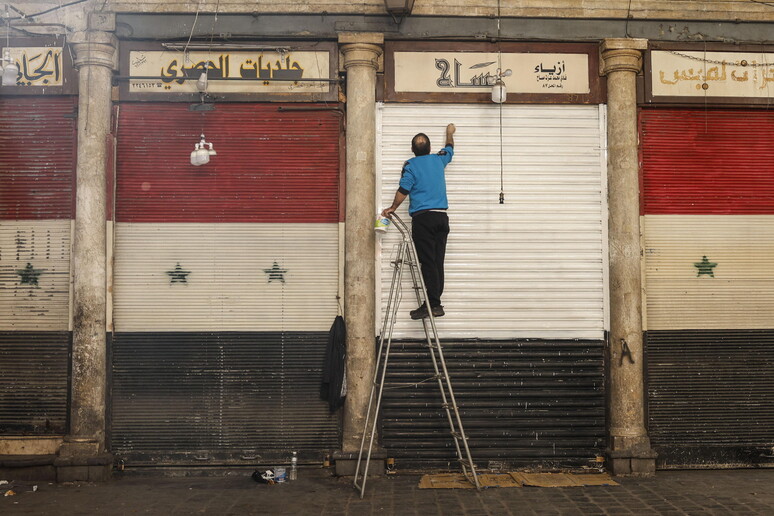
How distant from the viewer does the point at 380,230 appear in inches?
285

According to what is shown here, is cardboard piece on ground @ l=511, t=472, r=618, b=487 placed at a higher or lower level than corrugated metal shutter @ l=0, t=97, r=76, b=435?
lower

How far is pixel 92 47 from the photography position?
744 centimetres

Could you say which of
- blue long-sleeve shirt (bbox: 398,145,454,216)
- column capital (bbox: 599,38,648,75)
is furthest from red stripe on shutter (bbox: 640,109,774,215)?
blue long-sleeve shirt (bbox: 398,145,454,216)

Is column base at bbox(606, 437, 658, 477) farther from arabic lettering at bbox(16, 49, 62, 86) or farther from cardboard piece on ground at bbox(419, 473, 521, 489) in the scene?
arabic lettering at bbox(16, 49, 62, 86)

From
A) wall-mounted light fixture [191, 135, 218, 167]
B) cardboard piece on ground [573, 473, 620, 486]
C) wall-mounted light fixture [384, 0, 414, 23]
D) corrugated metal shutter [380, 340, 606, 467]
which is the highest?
wall-mounted light fixture [384, 0, 414, 23]

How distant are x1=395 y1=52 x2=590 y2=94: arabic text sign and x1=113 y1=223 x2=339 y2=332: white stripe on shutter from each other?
203 centimetres

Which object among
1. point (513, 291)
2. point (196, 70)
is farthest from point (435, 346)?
point (196, 70)

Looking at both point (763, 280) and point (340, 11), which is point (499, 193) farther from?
point (763, 280)

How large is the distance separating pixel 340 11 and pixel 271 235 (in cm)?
266

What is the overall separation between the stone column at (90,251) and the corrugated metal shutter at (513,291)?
3.11 meters

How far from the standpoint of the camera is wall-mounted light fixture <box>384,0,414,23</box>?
23.9ft

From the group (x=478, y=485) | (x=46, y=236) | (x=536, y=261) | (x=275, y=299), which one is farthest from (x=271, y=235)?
(x=478, y=485)

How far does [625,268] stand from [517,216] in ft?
4.34

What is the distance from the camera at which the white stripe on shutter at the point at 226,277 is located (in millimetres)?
7539
